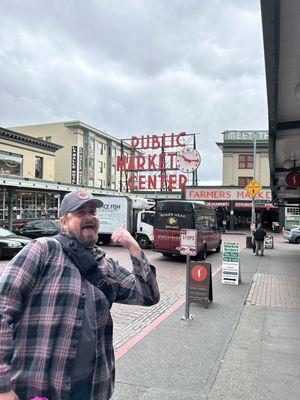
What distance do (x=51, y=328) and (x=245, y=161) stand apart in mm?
50692

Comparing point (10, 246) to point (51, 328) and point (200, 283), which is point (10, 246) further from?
point (51, 328)

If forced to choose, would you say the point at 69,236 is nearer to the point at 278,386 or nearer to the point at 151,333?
the point at 278,386

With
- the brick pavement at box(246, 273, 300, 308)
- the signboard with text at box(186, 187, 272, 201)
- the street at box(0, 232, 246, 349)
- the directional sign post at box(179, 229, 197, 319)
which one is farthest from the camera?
the signboard with text at box(186, 187, 272, 201)

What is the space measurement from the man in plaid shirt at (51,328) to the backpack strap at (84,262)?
0.03 meters

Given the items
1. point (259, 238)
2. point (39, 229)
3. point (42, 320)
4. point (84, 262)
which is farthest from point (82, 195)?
point (39, 229)

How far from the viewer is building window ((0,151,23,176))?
34.0 meters

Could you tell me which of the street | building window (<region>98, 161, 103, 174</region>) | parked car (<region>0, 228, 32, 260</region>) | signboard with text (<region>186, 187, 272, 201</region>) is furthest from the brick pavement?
building window (<region>98, 161, 103, 174</region>)

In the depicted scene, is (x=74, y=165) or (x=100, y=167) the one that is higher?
(x=100, y=167)

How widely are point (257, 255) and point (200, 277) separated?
11.7 metres

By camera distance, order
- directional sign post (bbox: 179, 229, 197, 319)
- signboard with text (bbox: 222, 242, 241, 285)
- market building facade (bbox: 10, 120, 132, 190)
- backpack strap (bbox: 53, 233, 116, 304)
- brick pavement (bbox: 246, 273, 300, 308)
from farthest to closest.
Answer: market building facade (bbox: 10, 120, 132, 190) < signboard with text (bbox: 222, 242, 241, 285) < brick pavement (bbox: 246, 273, 300, 308) < directional sign post (bbox: 179, 229, 197, 319) < backpack strap (bbox: 53, 233, 116, 304)

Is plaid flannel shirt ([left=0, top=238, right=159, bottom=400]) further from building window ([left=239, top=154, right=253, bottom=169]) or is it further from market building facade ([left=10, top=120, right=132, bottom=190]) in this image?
market building facade ([left=10, top=120, right=132, bottom=190])

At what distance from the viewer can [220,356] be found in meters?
5.59

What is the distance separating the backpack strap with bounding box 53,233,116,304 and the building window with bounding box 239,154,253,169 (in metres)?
50.1

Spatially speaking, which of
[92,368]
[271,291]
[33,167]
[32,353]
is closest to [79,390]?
[92,368]
